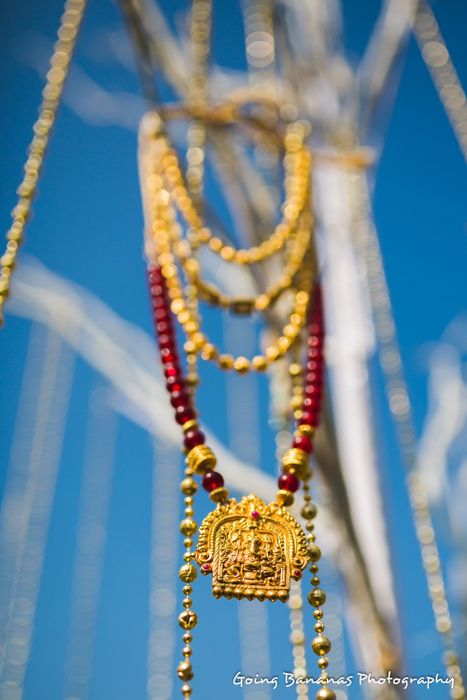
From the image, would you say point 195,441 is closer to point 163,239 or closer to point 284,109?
point 163,239

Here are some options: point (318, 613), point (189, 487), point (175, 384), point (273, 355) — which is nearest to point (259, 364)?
point (273, 355)

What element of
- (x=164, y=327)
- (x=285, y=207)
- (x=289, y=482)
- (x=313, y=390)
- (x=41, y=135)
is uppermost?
(x=285, y=207)

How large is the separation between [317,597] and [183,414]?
37cm

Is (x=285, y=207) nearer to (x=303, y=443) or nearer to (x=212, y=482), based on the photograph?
(x=303, y=443)

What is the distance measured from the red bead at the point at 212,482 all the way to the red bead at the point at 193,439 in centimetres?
7

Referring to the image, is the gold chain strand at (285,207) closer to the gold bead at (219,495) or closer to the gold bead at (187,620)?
the gold bead at (219,495)

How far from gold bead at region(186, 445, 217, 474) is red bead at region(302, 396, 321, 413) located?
0.81 feet

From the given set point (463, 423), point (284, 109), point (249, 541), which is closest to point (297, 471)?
point (249, 541)

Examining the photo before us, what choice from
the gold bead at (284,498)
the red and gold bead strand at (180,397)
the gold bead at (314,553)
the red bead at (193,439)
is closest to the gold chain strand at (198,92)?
the red and gold bead strand at (180,397)

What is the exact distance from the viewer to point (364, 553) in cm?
185

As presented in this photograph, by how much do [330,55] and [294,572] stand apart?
2.21 meters

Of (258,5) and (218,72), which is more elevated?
(218,72)

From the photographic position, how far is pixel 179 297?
137 centimetres

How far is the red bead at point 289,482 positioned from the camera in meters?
1.15
